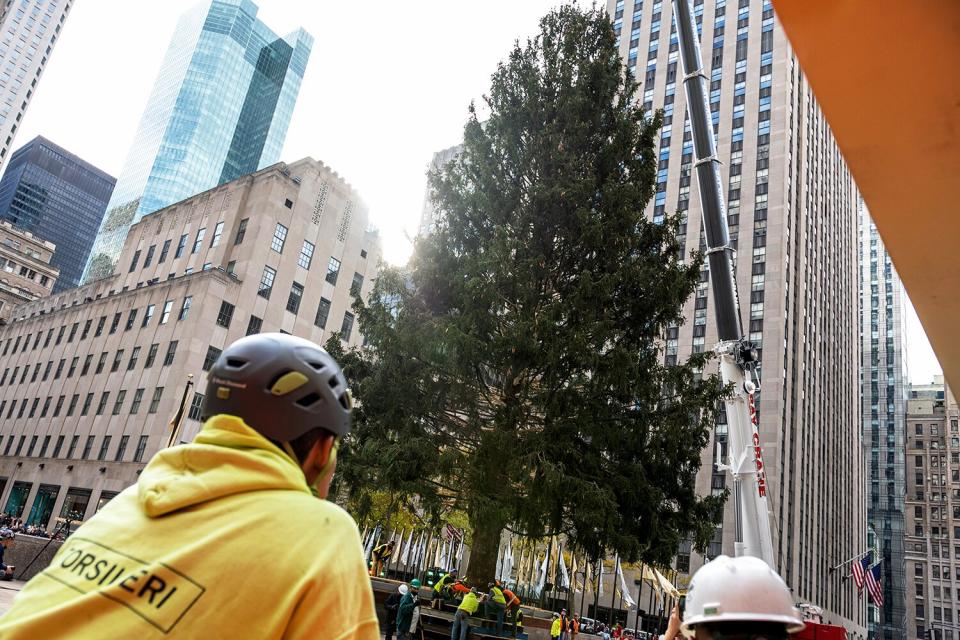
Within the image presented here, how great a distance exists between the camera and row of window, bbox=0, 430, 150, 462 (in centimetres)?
4197

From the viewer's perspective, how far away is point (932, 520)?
345 feet

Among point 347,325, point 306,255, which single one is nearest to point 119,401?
point 306,255

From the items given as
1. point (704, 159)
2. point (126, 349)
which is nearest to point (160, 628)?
point (704, 159)

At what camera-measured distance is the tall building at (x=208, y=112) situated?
440 ft

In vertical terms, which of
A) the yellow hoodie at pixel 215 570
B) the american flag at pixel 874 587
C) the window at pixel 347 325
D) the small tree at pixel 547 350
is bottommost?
the yellow hoodie at pixel 215 570

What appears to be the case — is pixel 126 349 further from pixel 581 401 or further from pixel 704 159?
pixel 704 159

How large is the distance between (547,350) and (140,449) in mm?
33826

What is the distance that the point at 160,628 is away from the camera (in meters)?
1.42

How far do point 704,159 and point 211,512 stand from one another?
1528cm

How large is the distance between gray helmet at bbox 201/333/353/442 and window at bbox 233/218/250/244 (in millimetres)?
50101

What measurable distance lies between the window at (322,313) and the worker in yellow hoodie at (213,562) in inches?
1987

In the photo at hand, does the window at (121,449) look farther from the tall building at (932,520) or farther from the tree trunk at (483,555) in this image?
the tall building at (932,520)

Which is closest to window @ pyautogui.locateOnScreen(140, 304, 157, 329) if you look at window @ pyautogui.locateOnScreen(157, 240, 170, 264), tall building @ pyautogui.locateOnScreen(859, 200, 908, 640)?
window @ pyautogui.locateOnScreen(157, 240, 170, 264)

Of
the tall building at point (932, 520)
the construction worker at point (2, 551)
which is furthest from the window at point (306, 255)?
the tall building at point (932, 520)
